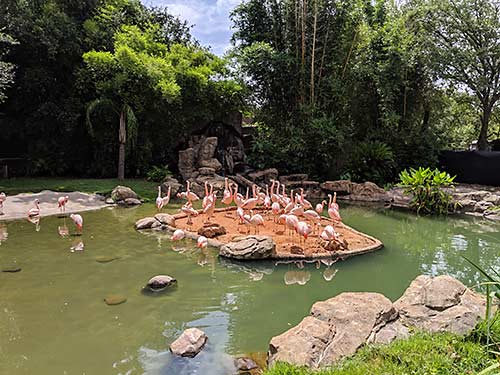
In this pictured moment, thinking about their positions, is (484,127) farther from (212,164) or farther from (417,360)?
(417,360)

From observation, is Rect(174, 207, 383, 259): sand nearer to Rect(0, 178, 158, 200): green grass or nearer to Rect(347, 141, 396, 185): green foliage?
Rect(0, 178, 158, 200): green grass

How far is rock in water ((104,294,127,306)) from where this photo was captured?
435cm

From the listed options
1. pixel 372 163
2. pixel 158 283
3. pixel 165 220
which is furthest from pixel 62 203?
pixel 372 163

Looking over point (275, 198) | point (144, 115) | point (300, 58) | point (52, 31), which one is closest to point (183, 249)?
point (275, 198)

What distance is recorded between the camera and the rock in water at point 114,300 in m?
4.35

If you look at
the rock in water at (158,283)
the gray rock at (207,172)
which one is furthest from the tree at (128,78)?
the rock in water at (158,283)

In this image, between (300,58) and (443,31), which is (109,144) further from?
(443,31)

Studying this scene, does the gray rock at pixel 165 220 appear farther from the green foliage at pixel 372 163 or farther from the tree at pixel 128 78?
the green foliage at pixel 372 163

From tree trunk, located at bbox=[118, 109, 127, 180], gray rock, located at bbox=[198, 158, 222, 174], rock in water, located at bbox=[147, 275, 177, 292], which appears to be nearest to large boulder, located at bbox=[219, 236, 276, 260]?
rock in water, located at bbox=[147, 275, 177, 292]

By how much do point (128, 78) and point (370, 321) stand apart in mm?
10977

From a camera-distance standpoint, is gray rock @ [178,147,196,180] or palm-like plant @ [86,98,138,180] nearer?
palm-like plant @ [86,98,138,180]

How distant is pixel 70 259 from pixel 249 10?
1276 cm

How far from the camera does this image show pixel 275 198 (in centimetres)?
809

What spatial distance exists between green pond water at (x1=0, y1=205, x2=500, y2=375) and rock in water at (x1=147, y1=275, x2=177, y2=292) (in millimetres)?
137
